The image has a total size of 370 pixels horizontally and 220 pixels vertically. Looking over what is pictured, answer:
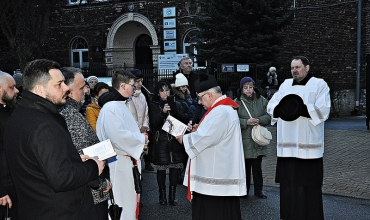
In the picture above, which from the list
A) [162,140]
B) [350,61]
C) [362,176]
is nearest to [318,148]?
[162,140]

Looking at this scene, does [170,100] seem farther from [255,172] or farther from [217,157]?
[217,157]

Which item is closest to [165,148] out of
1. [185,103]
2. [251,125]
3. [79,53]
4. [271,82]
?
[185,103]

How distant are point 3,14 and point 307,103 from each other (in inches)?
578

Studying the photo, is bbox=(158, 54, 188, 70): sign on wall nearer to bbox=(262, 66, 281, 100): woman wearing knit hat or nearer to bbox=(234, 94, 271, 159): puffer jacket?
bbox=(262, 66, 281, 100): woman wearing knit hat

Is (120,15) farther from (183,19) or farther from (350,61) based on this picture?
(350,61)

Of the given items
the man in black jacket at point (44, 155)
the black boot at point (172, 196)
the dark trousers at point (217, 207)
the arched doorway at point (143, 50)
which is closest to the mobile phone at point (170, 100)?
the black boot at point (172, 196)

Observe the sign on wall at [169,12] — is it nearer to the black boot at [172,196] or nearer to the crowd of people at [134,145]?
the crowd of people at [134,145]

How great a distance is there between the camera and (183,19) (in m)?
24.4

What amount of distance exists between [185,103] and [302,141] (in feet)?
7.90

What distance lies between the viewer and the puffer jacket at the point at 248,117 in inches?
318

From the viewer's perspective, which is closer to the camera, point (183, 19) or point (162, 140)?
point (162, 140)

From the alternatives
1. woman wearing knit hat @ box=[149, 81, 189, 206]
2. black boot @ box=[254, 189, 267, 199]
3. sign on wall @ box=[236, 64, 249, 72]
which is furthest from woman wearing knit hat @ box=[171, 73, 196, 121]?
sign on wall @ box=[236, 64, 249, 72]

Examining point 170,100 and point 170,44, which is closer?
point 170,100

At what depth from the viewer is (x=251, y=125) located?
8055 millimetres
